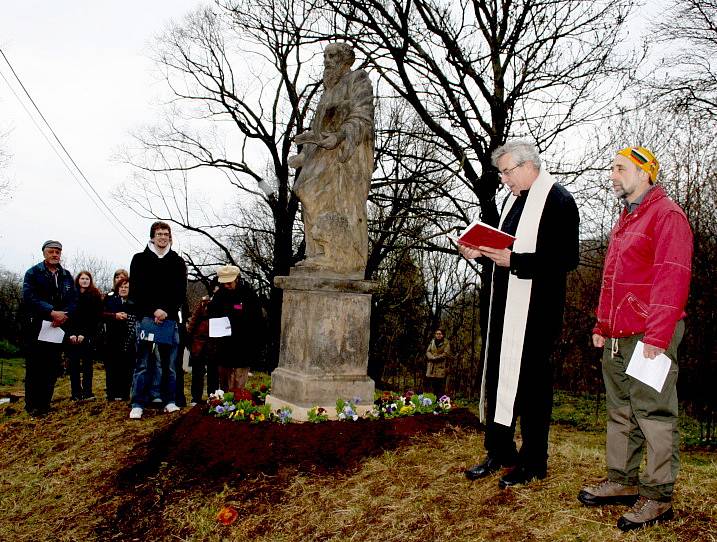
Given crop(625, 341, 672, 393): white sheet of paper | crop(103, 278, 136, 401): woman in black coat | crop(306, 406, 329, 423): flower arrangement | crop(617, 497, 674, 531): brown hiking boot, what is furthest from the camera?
crop(103, 278, 136, 401): woman in black coat

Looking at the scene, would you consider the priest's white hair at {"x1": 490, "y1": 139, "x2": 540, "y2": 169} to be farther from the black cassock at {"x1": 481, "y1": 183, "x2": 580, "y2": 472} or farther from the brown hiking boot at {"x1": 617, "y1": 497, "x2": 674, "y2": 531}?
the brown hiking boot at {"x1": 617, "y1": 497, "x2": 674, "y2": 531}

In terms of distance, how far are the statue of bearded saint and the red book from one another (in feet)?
8.35

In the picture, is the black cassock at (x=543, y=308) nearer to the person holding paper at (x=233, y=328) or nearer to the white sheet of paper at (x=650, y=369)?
the white sheet of paper at (x=650, y=369)

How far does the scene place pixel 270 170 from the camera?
22.3 metres

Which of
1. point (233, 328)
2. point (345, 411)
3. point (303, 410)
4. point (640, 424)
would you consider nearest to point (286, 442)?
point (303, 410)

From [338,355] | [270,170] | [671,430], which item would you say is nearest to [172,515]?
[338,355]

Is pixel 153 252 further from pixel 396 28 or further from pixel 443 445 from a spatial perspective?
pixel 396 28

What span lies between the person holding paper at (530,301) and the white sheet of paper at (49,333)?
6.06m

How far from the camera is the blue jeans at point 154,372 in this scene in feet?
23.9

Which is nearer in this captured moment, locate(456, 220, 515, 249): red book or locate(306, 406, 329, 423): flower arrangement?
locate(456, 220, 515, 249): red book

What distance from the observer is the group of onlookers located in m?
7.21

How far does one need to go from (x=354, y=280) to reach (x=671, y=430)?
350cm

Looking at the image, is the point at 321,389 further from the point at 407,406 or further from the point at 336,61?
the point at 336,61

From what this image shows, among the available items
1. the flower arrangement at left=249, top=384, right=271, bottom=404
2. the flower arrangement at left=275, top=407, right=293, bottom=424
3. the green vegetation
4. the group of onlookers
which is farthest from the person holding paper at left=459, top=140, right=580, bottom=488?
the green vegetation
